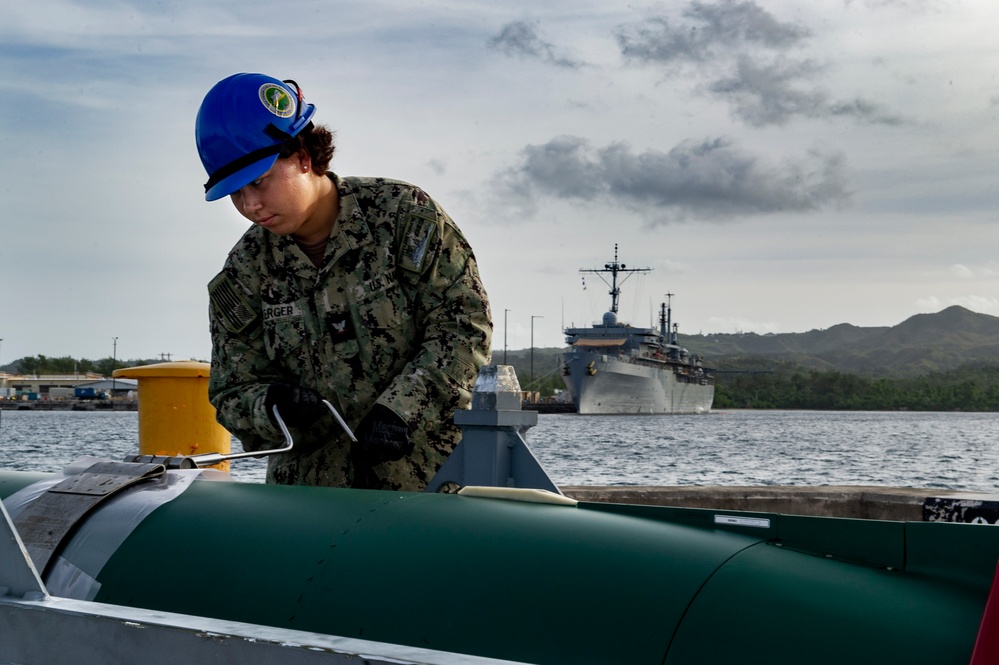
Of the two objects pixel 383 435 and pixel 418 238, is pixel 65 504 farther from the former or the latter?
pixel 418 238

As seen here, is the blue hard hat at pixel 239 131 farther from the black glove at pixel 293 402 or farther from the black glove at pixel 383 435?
the black glove at pixel 383 435

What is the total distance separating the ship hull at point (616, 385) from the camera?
78688 mm

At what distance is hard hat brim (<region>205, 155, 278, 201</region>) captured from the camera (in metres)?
2.74

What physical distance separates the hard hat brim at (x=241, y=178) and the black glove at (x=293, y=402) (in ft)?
1.86

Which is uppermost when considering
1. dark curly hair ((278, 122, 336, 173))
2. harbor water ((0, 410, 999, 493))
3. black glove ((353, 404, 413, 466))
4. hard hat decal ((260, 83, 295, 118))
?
hard hat decal ((260, 83, 295, 118))

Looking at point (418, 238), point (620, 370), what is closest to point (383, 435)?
point (418, 238)

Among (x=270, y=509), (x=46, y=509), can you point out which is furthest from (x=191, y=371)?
(x=270, y=509)

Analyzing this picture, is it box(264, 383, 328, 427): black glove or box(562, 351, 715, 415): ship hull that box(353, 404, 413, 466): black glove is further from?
box(562, 351, 715, 415): ship hull

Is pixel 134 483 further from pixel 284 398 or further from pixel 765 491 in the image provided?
pixel 765 491

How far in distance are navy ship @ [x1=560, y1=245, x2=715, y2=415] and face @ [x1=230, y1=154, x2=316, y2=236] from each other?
248ft

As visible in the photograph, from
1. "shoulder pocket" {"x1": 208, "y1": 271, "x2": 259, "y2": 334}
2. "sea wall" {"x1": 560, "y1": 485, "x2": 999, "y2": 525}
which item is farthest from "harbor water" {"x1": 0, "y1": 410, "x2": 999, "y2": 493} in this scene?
"shoulder pocket" {"x1": 208, "y1": 271, "x2": 259, "y2": 334}

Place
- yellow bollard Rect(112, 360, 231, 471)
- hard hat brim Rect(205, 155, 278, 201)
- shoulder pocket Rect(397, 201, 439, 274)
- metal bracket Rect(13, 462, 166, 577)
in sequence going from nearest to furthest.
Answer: metal bracket Rect(13, 462, 166, 577), hard hat brim Rect(205, 155, 278, 201), shoulder pocket Rect(397, 201, 439, 274), yellow bollard Rect(112, 360, 231, 471)

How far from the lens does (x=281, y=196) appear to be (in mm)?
2865

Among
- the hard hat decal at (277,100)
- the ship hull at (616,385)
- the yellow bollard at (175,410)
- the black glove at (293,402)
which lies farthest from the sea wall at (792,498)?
the ship hull at (616,385)
